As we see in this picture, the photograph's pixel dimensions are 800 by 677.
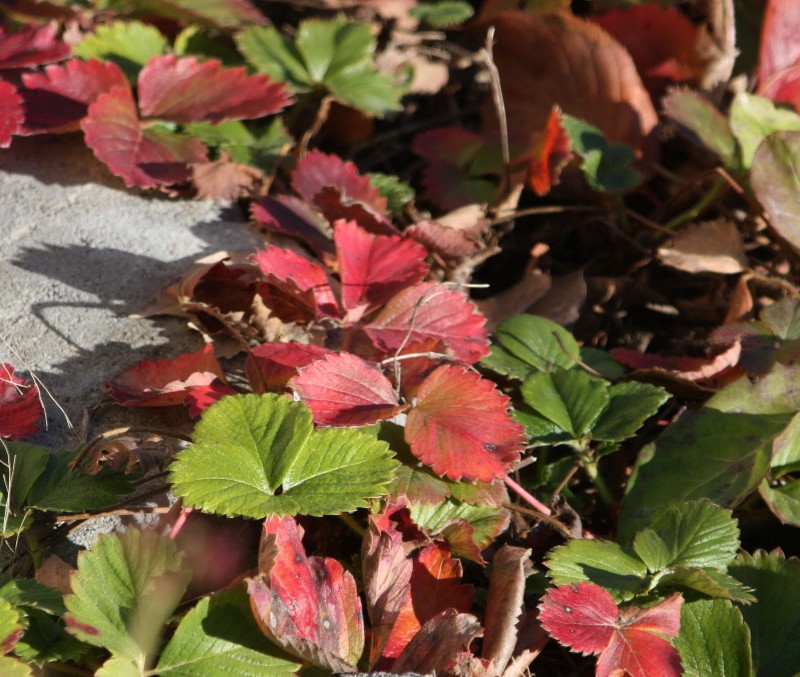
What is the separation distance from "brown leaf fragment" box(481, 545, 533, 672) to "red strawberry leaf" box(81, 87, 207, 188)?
967 mm

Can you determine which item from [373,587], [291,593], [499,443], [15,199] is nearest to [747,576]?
[499,443]

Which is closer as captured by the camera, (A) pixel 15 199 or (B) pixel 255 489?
(B) pixel 255 489

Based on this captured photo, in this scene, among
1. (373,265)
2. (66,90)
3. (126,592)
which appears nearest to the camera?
(126,592)

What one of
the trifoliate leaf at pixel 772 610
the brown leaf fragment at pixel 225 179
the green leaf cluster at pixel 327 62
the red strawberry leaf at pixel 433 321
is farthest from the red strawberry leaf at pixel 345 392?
the green leaf cluster at pixel 327 62

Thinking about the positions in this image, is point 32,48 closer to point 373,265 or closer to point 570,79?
point 373,265

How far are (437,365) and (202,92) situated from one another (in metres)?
0.85

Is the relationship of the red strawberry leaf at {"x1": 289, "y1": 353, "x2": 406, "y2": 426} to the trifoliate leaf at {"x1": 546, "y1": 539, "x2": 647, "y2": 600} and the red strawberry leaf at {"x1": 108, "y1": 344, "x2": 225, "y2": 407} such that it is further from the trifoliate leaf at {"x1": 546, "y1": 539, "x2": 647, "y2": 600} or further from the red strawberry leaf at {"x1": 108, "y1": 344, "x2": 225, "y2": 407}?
the trifoliate leaf at {"x1": 546, "y1": 539, "x2": 647, "y2": 600}

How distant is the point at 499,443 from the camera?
1.17m

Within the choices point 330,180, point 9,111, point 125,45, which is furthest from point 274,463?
point 125,45

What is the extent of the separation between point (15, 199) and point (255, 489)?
36.8 inches

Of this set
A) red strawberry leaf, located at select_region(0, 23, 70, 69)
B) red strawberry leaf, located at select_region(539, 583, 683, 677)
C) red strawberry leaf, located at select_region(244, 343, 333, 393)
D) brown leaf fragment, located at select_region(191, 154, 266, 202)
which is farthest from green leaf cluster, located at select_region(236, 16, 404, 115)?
red strawberry leaf, located at select_region(539, 583, 683, 677)

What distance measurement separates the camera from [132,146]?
5.58 ft

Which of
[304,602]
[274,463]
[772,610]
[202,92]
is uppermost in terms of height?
[202,92]

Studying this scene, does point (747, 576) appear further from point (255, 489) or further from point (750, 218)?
point (750, 218)
